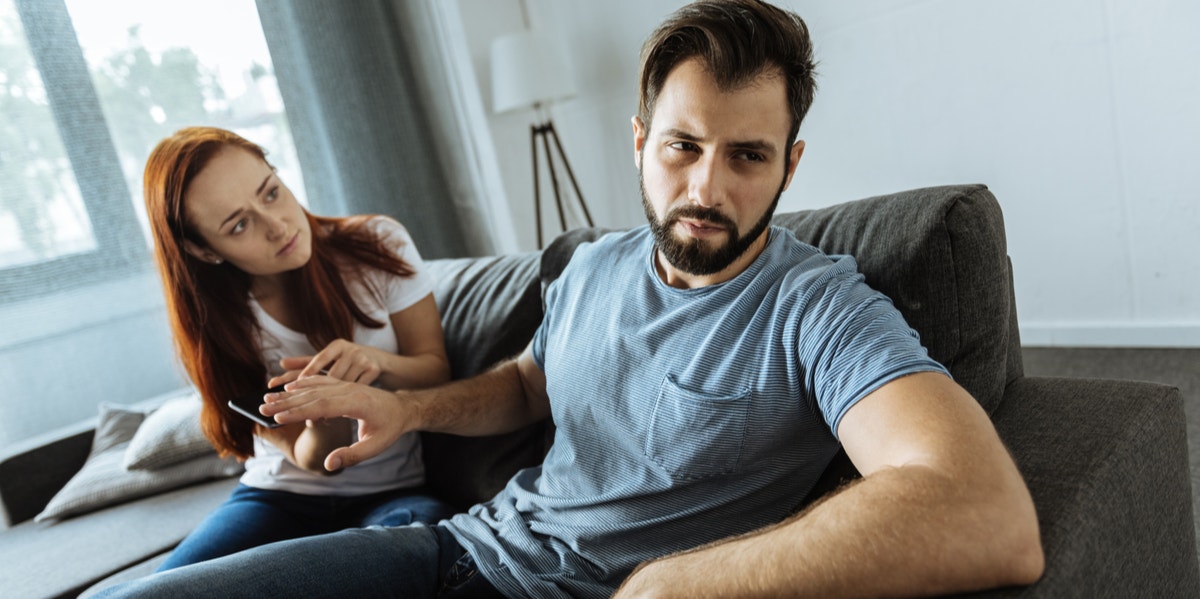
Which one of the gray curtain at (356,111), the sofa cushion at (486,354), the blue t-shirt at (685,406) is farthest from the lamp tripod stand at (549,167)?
the blue t-shirt at (685,406)

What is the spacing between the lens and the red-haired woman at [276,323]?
144cm

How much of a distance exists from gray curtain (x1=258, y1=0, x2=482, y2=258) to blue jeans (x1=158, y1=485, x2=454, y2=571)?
175 centimetres

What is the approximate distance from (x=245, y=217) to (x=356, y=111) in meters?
1.74

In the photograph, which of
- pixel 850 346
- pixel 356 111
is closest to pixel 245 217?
pixel 850 346

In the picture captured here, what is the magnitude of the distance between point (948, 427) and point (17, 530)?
2347 millimetres

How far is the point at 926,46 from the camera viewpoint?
271 centimetres

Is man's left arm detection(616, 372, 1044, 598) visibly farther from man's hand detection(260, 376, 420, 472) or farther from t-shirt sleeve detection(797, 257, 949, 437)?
man's hand detection(260, 376, 420, 472)

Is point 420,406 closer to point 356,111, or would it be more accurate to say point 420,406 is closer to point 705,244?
point 705,244

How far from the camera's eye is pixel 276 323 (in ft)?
5.12

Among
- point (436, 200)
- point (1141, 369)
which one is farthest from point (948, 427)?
point (436, 200)

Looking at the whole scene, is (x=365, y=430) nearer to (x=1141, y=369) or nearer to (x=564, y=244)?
(x=564, y=244)

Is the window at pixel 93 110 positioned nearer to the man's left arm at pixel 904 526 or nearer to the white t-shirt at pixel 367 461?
the white t-shirt at pixel 367 461

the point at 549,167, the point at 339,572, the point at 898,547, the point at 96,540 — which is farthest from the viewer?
the point at 549,167

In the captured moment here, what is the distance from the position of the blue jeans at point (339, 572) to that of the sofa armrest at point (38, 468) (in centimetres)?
143
